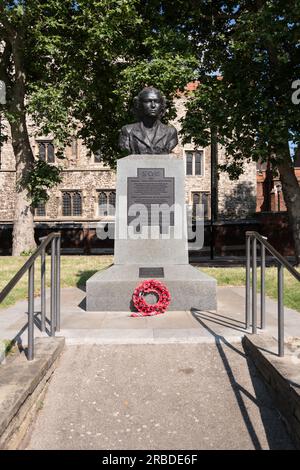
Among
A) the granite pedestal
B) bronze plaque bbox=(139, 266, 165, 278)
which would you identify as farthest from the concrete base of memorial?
the granite pedestal

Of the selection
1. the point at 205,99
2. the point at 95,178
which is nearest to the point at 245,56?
the point at 205,99

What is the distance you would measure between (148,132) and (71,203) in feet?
102

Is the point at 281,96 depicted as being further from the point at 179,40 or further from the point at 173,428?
the point at 173,428

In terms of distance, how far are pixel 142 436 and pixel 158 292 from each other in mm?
3128

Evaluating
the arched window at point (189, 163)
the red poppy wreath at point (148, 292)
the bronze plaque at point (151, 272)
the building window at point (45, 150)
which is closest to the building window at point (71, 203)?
the building window at point (45, 150)

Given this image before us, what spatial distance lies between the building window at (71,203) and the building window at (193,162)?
11048 mm

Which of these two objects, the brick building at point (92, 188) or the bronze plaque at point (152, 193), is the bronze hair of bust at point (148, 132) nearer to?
the bronze plaque at point (152, 193)

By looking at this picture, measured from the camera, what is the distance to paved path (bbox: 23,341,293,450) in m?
2.68

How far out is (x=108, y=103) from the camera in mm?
15984

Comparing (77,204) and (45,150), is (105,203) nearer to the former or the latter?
(77,204)

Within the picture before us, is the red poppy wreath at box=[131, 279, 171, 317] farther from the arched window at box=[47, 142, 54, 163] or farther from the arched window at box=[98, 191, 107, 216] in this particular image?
the arched window at box=[47, 142, 54, 163]

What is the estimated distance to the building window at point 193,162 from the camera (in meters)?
36.7

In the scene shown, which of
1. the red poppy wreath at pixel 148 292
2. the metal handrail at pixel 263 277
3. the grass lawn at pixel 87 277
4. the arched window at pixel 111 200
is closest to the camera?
the metal handrail at pixel 263 277

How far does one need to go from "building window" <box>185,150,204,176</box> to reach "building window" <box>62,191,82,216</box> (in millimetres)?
11048
